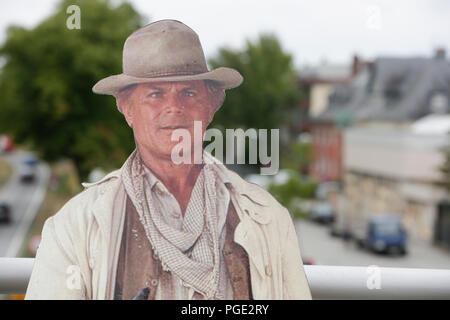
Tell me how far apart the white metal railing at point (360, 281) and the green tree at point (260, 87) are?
2.38 feet

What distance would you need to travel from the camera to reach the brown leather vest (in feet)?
7.34

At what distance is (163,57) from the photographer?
2.32m

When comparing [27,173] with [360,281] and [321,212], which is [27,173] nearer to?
[321,212]

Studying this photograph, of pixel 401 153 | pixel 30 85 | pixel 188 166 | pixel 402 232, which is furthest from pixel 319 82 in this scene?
pixel 188 166

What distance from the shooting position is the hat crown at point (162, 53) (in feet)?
7.61

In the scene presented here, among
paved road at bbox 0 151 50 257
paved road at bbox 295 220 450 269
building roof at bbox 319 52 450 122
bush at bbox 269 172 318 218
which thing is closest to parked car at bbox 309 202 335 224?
paved road at bbox 295 220 450 269

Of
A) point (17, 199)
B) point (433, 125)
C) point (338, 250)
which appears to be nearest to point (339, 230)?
point (338, 250)

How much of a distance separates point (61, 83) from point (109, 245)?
3005mm

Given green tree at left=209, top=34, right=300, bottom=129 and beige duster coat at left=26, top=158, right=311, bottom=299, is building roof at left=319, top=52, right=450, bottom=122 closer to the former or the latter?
green tree at left=209, top=34, right=300, bottom=129

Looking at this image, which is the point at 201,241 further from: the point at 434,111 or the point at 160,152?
the point at 434,111

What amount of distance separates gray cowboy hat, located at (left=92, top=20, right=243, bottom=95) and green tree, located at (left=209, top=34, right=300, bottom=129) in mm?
114

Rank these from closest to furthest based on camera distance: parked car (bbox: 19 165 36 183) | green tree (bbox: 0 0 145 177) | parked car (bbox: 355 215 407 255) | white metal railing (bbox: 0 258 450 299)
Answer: white metal railing (bbox: 0 258 450 299) < green tree (bbox: 0 0 145 177) < parked car (bbox: 355 215 407 255) < parked car (bbox: 19 165 36 183)

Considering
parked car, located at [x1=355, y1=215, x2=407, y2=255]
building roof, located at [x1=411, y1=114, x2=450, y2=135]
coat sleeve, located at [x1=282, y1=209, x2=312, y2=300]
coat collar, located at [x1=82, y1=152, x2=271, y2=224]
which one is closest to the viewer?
coat sleeve, located at [x1=282, y1=209, x2=312, y2=300]

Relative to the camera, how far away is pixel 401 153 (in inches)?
191
